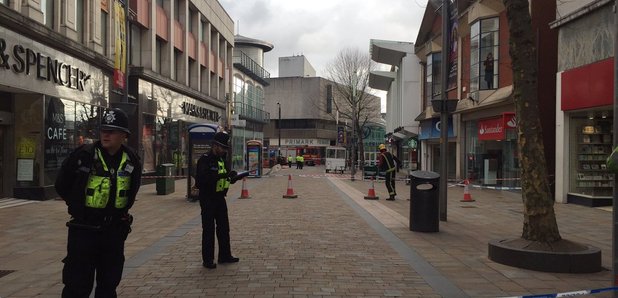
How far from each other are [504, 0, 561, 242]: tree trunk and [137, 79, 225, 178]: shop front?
17320 mm

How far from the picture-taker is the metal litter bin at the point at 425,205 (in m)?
9.77

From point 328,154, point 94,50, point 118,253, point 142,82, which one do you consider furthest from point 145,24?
point 328,154

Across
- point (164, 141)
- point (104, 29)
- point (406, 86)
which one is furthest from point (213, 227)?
point (406, 86)

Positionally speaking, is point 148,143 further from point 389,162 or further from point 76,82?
point 389,162

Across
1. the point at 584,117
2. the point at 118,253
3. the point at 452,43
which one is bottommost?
the point at 118,253

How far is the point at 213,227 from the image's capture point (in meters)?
6.76

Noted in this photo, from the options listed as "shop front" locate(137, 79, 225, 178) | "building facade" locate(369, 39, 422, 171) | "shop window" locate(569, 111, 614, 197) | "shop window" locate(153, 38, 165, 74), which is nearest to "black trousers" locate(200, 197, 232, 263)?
"shop window" locate(569, 111, 614, 197)

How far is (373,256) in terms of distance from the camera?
7.54 m

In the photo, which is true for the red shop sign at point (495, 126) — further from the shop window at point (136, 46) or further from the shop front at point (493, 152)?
the shop window at point (136, 46)

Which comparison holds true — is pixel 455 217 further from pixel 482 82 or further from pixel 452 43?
pixel 482 82

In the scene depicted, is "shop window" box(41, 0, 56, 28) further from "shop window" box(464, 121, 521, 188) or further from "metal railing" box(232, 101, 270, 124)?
"metal railing" box(232, 101, 270, 124)

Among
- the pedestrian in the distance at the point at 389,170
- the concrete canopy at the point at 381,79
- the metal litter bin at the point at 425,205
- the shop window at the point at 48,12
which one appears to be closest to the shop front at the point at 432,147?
the pedestrian in the distance at the point at 389,170

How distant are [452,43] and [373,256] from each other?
19.2ft

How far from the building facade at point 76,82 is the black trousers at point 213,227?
9.07 m
